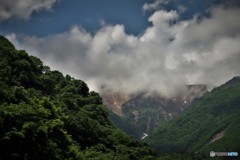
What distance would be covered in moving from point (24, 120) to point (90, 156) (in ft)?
89.5

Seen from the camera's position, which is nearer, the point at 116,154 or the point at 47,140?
the point at 47,140

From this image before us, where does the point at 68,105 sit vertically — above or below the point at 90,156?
above


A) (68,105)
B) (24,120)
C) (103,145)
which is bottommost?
(24,120)

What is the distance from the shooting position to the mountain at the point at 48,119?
46.9 metres

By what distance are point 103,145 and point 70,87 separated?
2338 centimetres

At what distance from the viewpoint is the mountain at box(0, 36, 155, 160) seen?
4688cm

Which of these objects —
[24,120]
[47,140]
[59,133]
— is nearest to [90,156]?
[59,133]

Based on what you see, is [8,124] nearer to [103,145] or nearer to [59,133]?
[59,133]

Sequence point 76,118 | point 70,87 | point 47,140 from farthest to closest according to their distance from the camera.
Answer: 1. point 70,87
2. point 76,118
3. point 47,140

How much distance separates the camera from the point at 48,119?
55469 mm

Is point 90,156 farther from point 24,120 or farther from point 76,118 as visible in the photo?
point 24,120

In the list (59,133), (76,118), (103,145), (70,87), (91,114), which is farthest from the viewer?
(70,87)

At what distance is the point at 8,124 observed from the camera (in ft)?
151

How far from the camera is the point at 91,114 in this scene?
95.0 m
